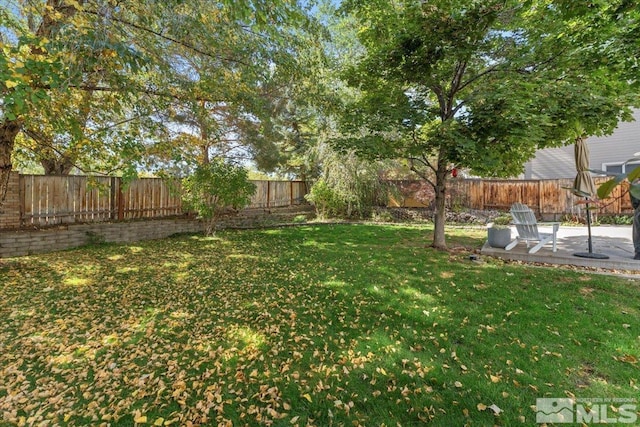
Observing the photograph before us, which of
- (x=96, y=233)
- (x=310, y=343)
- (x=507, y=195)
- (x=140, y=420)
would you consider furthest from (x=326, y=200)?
(x=140, y=420)

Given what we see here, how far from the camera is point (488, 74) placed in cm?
634

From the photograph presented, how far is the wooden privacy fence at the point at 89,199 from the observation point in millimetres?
A: 7035

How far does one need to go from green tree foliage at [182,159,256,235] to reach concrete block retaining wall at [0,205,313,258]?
35.1 inches

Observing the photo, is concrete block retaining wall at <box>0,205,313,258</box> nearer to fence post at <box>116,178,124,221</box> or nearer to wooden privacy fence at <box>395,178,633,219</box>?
fence post at <box>116,178,124,221</box>

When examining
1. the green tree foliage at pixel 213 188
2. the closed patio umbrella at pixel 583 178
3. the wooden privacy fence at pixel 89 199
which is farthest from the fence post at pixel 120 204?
the closed patio umbrella at pixel 583 178

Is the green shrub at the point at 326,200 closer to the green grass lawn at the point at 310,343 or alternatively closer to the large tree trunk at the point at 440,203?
the large tree trunk at the point at 440,203

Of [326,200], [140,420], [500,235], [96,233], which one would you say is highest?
[326,200]

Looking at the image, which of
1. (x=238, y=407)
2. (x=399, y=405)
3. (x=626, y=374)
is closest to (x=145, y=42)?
(x=238, y=407)

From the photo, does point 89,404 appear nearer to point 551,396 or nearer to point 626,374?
point 551,396

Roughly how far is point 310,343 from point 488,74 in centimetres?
632

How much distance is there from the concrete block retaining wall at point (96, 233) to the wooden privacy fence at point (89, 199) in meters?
0.43

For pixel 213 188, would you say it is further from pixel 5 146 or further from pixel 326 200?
pixel 326 200

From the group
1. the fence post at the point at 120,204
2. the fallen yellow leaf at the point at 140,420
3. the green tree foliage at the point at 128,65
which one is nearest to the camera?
the fallen yellow leaf at the point at 140,420

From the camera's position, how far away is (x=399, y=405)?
2420 millimetres
